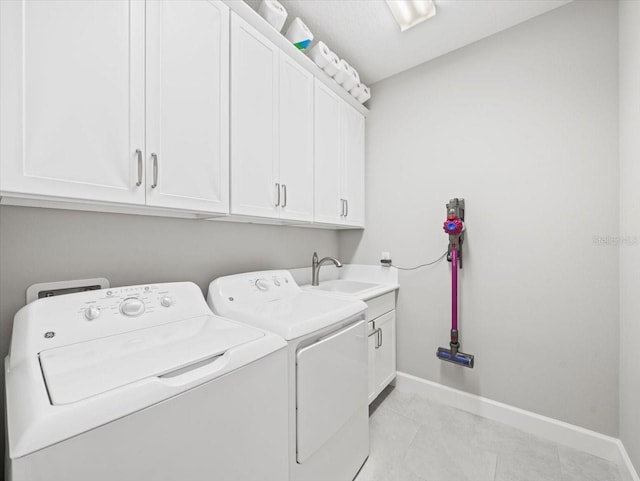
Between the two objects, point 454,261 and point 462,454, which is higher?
point 454,261

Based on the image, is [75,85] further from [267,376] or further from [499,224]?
[499,224]

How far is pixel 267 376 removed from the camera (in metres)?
0.92

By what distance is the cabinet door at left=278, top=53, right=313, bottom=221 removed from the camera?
1680 millimetres

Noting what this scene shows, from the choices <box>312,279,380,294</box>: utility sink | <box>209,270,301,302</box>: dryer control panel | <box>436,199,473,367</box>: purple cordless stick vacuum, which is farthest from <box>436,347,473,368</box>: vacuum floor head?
<box>209,270,301,302</box>: dryer control panel

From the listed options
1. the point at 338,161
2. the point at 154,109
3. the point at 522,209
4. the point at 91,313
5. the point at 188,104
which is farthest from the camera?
the point at 338,161

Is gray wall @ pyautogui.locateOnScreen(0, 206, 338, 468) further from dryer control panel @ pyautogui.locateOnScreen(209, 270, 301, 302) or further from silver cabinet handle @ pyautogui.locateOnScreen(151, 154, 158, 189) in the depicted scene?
silver cabinet handle @ pyautogui.locateOnScreen(151, 154, 158, 189)

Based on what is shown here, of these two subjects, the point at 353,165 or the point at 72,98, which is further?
the point at 353,165

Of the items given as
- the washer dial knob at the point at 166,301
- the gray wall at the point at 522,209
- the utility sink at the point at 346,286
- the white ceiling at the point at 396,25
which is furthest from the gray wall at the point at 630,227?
the washer dial knob at the point at 166,301

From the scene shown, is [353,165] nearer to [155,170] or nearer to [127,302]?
[155,170]

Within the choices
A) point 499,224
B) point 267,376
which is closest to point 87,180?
point 267,376

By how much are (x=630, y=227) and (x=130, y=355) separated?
2276mm

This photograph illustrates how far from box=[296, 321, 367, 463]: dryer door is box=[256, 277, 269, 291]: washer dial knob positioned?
0.53 meters

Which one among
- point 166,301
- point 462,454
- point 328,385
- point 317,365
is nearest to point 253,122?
point 166,301

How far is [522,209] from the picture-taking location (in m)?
1.84
